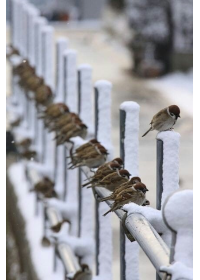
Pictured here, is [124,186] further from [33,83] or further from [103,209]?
[33,83]

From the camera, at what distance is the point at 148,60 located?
14.6m

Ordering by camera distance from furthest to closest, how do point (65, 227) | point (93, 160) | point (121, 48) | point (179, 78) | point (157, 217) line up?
1. point (121, 48)
2. point (179, 78)
3. point (65, 227)
4. point (93, 160)
5. point (157, 217)

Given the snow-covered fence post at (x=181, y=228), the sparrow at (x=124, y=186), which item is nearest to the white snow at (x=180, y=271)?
the snow-covered fence post at (x=181, y=228)

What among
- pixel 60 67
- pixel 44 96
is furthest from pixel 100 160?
pixel 60 67

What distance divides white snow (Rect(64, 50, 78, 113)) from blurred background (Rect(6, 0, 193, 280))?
155cm

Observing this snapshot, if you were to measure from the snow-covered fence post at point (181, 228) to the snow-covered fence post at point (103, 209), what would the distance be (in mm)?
1204

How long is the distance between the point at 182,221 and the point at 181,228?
0.6 inches

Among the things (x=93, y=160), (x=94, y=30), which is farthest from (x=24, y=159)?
(x=94, y=30)

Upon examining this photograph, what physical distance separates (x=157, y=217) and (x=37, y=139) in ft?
10.6

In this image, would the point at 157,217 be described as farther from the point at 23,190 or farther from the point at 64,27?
the point at 64,27

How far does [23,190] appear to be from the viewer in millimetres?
4891

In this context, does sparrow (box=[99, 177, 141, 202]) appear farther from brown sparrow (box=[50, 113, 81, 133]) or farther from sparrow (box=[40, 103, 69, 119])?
sparrow (box=[40, 103, 69, 119])

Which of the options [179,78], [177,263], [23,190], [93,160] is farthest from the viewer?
[179,78]
